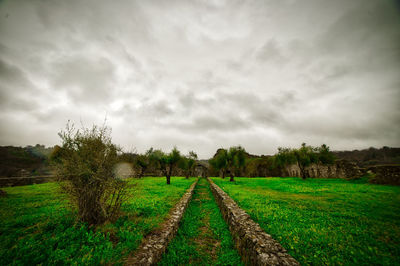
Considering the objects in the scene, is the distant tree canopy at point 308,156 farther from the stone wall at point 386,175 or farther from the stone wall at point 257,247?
the stone wall at point 257,247

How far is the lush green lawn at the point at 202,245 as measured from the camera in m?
4.30

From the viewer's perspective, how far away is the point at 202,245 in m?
5.21

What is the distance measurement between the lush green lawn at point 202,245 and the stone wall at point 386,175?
24.7 meters

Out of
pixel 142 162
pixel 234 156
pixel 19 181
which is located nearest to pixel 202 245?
pixel 142 162

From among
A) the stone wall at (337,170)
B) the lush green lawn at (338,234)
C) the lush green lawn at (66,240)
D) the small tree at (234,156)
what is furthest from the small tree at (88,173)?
the stone wall at (337,170)

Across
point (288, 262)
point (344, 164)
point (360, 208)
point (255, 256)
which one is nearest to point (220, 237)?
point (255, 256)

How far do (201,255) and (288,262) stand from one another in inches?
109

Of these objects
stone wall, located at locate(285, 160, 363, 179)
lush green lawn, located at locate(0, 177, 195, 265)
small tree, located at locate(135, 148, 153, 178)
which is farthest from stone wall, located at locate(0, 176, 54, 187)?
stone wall, located at locate(285, 160, 363, 179)

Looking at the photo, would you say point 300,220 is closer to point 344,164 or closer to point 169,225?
point 169,225

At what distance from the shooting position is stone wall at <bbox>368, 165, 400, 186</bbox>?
1693 centimetres

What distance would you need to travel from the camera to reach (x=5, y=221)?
19.0 feet

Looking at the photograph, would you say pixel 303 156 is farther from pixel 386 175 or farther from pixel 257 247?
pixel 257 247

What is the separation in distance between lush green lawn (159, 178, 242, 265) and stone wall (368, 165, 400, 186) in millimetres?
24663

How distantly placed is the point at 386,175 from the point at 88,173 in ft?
104
